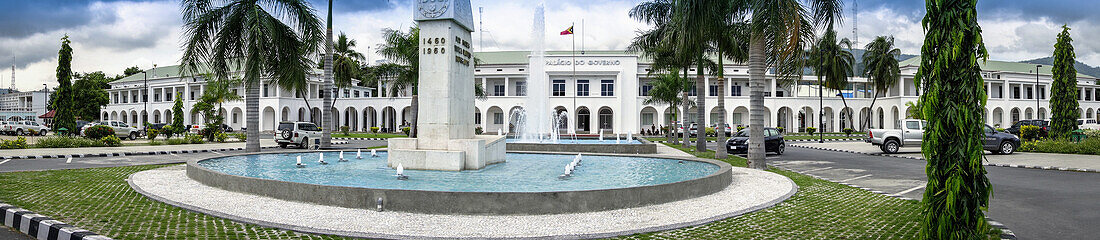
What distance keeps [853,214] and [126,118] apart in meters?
80.3

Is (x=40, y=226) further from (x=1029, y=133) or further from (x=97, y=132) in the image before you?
(x=1029, y=133)

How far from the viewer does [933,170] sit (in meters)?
4.50

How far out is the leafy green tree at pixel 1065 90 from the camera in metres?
22.5

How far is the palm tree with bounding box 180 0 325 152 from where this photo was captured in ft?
58.2

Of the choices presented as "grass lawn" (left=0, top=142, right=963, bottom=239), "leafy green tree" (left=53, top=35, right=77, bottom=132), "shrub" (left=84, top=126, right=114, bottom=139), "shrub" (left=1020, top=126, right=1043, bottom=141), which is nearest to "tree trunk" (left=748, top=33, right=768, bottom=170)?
"grass lawn" (left=0, top=142, right=963, bottom=239)

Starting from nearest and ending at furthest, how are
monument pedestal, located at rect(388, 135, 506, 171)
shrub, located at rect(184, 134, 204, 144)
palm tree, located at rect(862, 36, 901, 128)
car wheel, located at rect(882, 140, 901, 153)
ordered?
monument pedestal, located at rect(388, 135, 506, 171) < car wheel, located at rect(882, 140, 901, 153) < shrub, located at rect(184, 134, 204, 144) < palm tree, located at rect(862, 36, 901, 128)

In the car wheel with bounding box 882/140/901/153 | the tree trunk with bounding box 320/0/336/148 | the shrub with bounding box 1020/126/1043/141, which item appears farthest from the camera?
the shrub with bounding box 1020/126/1043/141

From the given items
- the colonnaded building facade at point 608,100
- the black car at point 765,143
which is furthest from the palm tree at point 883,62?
the black car at point 765,143

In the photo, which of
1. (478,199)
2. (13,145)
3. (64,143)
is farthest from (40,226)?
(64,143)

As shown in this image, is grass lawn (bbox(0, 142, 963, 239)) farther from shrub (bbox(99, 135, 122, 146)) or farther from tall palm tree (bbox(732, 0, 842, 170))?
shrub (bbox(99, 135, 122, 146))

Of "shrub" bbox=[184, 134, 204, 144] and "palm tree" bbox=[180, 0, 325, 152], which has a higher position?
"palm tree" bbox=[180, 0, 325, 152]

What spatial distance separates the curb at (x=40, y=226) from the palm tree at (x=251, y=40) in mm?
11765

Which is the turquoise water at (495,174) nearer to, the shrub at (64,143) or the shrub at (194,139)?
the shrub at (64,143)

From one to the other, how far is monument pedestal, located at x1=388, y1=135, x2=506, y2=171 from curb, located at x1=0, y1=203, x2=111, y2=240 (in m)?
5.80
